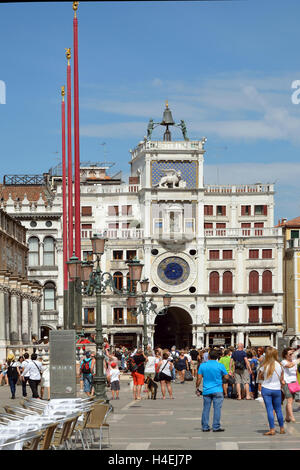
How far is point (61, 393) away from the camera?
2473 cm

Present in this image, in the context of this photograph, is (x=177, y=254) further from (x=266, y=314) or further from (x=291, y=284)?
(x=291, y=284)

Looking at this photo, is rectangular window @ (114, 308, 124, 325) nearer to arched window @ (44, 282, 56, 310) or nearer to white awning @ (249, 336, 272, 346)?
arched window @ (44, 282, 56, 310)

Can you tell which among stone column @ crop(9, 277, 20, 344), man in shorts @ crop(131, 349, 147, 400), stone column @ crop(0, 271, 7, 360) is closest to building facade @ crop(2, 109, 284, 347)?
stone column @ crop(9, 277, 20, 344)

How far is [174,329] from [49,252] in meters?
11.7

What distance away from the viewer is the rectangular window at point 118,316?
77.4 m

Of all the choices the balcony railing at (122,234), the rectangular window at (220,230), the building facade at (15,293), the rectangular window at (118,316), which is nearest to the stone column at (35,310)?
the building facade at (15,293)

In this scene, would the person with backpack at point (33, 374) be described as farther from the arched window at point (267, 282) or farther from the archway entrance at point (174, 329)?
the arched window at point (267, 282)

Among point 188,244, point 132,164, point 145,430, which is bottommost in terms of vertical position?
point 145,430

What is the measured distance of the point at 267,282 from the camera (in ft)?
259

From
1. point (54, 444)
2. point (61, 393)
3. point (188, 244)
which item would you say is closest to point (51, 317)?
point (188, 244)

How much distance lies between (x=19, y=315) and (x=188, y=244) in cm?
2660

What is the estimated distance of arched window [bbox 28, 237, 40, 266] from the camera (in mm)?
77312

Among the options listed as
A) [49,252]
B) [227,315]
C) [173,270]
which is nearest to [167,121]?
[173,270]

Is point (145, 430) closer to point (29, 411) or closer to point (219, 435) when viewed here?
point (219, 435)
